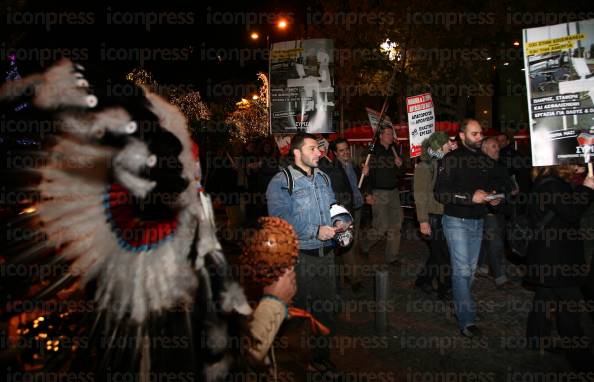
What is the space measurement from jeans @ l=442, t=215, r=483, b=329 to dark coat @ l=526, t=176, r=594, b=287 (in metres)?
0.66

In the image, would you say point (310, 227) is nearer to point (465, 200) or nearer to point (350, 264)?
point (465, 200)

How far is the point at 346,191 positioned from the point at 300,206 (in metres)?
2.31

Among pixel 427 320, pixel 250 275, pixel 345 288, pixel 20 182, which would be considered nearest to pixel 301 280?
pixel 250 275

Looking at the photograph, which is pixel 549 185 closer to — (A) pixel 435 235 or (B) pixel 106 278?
(A) pixel 435 235

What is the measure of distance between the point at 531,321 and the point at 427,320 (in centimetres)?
127

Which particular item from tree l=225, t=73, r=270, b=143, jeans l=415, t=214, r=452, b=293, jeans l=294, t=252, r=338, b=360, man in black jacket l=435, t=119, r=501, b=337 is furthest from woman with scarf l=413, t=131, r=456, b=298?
tree l=225, t=73, r=270, b=143

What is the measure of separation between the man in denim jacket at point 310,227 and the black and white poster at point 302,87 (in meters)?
3.68

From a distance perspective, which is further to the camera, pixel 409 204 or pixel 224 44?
pixel 224 44

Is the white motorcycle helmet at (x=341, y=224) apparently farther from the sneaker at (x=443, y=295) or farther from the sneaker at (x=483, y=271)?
the sneaker at (x=483, y=271)

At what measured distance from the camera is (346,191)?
616 cm

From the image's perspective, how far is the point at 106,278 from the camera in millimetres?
1611

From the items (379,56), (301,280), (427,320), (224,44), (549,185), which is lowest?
(427,320)

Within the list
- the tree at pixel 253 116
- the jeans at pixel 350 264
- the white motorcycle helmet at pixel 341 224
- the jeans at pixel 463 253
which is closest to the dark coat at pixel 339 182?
the jeans at pixel 350 264

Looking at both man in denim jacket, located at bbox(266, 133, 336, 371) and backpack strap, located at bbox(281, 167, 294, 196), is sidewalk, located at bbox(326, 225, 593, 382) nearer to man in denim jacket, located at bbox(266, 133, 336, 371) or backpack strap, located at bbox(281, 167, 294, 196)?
man in denim jacket, located at bbox(266, 133, 336, 371)
